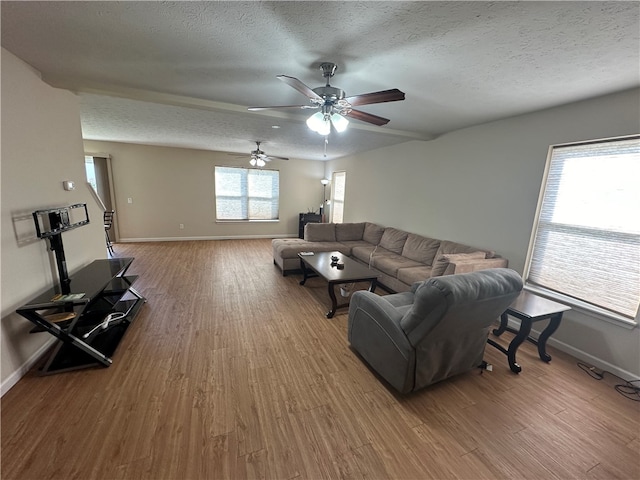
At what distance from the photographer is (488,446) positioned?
5.04 ft

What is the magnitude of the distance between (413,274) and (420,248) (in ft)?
2.72

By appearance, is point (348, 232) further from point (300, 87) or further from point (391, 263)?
point (300, 87)

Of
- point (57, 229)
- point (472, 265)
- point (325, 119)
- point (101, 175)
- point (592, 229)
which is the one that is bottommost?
point (472, 265)

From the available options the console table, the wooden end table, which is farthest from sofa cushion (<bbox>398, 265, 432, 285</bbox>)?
the console table

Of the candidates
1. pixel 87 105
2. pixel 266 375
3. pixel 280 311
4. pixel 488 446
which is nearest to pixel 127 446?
pixel 266 375

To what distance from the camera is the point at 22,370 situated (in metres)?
1.94

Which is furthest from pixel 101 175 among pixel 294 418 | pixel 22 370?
pixel 294 418

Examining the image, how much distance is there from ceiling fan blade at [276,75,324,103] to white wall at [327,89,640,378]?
2424 mm

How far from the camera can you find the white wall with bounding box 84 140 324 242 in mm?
5996

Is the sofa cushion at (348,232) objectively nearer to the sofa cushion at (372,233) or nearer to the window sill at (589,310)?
the sofa cushion at (372,233)

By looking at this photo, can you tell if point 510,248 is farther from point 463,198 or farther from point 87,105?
point 87,105

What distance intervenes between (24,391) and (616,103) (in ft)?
16.9

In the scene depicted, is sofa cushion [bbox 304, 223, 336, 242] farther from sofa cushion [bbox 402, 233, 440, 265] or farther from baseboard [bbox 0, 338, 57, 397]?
baseboard [bbox 0, 338, 57, 397]

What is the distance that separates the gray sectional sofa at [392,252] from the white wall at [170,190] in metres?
3.04
